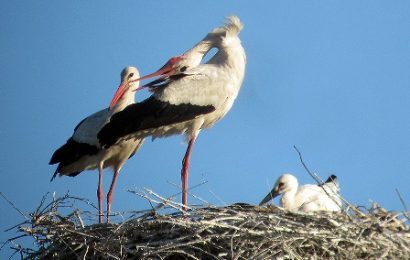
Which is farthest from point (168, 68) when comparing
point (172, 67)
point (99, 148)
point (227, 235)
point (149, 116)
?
point (227, 235)

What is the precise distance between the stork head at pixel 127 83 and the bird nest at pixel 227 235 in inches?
179

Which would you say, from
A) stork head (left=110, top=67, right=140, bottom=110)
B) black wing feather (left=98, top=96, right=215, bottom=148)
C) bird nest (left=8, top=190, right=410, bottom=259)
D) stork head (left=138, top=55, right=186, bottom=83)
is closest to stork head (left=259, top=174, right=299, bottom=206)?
black wing feather (left=98, top=96, right=215, bottom=148)

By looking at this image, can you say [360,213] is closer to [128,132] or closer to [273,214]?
[273,214]

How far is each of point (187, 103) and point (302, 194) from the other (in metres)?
1.51

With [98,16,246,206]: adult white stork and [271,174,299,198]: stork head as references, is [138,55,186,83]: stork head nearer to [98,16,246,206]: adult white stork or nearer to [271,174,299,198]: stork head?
[98,16,246,206]: adult white stork

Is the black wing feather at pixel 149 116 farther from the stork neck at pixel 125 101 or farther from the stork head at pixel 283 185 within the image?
the stork neck at pixel 125 101

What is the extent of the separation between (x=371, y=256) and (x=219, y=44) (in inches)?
189

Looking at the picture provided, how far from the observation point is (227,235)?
8328mm

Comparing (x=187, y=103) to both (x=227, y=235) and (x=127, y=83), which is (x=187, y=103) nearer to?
(x=127, y=83)

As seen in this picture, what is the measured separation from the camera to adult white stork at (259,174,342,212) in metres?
11.5

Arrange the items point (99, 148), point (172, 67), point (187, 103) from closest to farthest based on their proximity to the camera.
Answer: point (187, 103), point (172, 67), point (99, 148)

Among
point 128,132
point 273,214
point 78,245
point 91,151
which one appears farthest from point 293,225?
point 91,151

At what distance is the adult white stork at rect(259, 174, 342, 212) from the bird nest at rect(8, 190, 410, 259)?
8.09 ft

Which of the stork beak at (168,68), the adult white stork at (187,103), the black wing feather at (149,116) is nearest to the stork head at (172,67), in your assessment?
the stork beak at (168,68)
